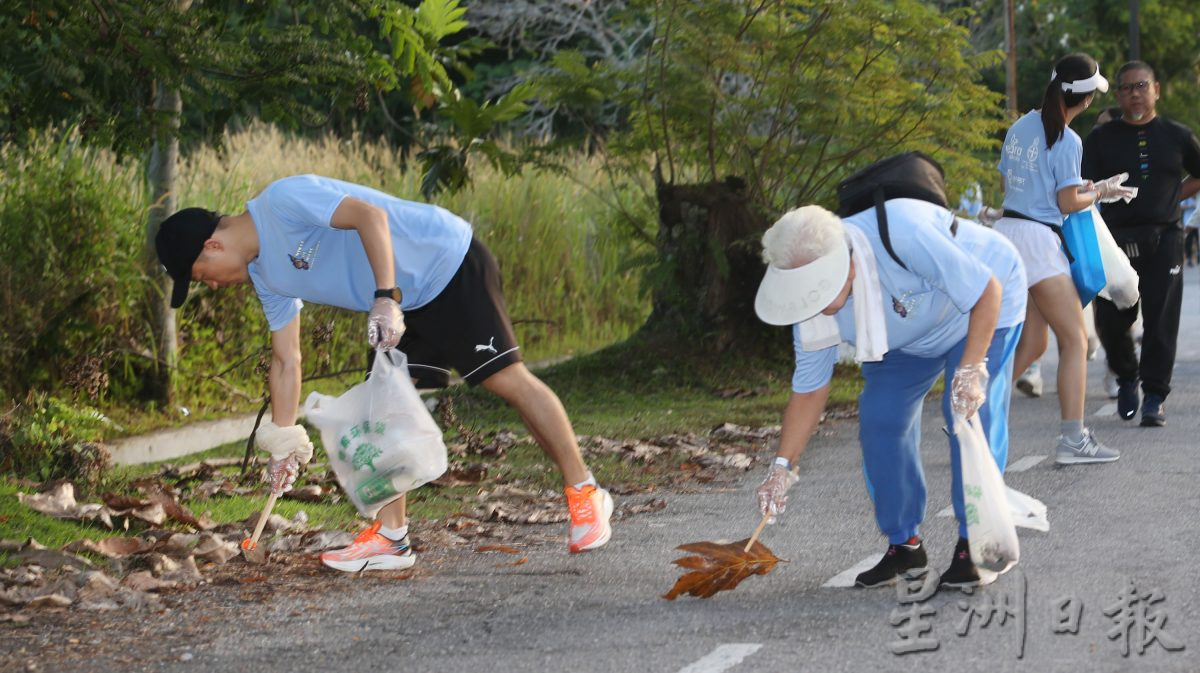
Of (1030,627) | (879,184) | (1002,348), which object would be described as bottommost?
(1030,627)

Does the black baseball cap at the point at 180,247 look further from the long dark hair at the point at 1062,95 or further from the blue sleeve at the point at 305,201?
the long dark hair at the point at 1062,95

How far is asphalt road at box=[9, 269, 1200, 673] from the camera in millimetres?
5012

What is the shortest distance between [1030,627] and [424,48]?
18.0 feet

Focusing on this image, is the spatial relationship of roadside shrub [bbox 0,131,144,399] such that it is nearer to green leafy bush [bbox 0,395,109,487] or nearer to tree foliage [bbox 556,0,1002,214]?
green leafy bush [bbox 0,395,109,487]

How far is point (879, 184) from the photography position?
18.1 feet

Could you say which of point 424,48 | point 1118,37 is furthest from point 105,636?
point 1118,37

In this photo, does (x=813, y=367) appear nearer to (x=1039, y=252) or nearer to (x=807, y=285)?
(x=807, y=285)

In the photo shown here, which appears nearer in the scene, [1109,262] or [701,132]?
[1109,262]

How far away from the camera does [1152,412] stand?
32.1 feet

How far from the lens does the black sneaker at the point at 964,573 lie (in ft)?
18.6

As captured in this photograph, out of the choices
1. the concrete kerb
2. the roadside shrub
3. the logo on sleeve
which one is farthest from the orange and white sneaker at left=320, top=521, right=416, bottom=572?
the roadside shrub

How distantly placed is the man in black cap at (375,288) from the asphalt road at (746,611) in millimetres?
351

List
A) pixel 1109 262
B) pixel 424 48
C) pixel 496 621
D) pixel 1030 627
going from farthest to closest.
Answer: pixel 424 48
pixel 1109 262
pixel 496 621
pixel 1030 627

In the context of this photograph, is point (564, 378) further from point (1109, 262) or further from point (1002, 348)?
point (1002, 348)
